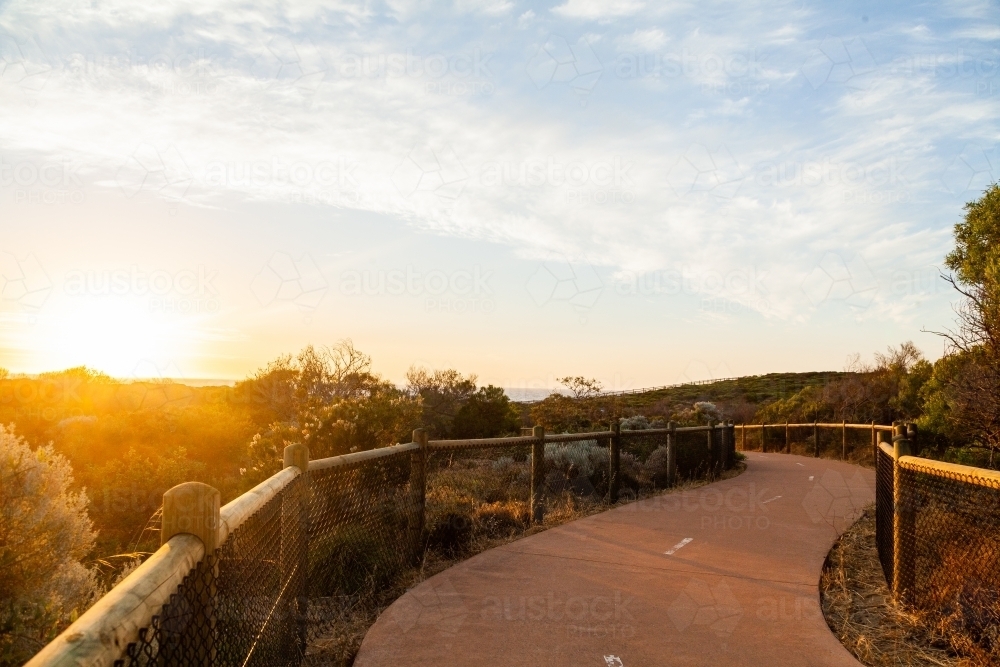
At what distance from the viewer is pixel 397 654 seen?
17.7 feet

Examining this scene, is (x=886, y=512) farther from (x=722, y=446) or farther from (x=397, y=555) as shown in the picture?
(x=722, y=446)

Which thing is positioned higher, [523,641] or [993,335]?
[993,335]

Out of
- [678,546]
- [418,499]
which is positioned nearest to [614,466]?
[678,546]

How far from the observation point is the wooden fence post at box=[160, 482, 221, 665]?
3.12 metres

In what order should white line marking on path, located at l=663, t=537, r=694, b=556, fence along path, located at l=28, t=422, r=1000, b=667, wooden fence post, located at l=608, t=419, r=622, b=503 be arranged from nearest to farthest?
fence along path, located at l=28, t=422, r=1000, b=667 → white line marking on path, located at l=663, t=537, r=694, b=556 → wooden fence post, located at l=608, t=419, r=622, b=503

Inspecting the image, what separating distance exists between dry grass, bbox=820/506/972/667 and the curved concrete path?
180 millimetres

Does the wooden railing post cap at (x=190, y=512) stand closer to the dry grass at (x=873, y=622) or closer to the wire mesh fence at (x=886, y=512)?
the dry grass at (x=873, y=622)

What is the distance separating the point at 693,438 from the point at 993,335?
8.91 m

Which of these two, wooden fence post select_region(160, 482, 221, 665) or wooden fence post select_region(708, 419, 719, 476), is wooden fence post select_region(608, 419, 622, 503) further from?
wooden fence post select_region(160, 482, 221, 665)

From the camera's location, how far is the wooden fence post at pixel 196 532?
10.2ft

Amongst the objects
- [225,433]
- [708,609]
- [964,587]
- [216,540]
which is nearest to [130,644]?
[216,540]

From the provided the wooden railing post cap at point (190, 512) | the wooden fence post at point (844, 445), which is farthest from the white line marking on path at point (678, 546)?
the wooden fence post at point (844, 445)

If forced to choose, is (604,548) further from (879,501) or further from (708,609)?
(879,501)

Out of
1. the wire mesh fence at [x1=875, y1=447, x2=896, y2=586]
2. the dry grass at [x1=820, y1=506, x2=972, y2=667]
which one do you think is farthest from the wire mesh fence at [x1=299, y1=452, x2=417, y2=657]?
the wire mesh fence at [x1=875, y1=447, x2=896, y2=586]
